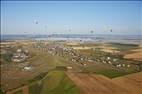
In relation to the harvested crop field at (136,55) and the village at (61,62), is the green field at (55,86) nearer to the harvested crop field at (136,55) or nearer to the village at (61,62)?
the village at (61,62)

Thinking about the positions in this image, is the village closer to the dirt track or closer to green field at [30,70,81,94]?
the dirt track

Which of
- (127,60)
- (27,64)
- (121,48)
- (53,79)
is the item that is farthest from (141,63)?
(27,64)

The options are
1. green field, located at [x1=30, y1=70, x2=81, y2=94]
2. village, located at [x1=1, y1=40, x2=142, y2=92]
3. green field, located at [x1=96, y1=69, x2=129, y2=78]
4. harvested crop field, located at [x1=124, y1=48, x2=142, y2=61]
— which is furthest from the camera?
harvested crop field, located at [x1=124, y1=48, x2=142, y2=61]

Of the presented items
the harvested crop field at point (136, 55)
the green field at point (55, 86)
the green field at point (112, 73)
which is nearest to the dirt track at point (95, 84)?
the green field at point (55, 86)

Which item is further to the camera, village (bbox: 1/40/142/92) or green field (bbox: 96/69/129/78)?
village (bbox: 1/40/142/92)

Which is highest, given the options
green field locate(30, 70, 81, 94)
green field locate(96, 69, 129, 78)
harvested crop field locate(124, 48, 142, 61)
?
harvested crop field locate(124, 48, 142, 61)

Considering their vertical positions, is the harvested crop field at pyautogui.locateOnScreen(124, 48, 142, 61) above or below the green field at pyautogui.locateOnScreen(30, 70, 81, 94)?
above

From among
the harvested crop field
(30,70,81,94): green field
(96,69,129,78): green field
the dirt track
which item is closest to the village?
(96,69,129,78): green field
